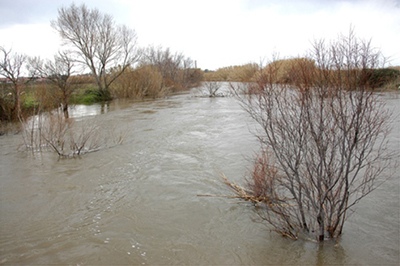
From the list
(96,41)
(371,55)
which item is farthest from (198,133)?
(96,41)

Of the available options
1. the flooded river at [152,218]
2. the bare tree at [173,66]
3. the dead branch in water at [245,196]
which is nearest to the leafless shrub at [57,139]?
the flooded river at [152,218]

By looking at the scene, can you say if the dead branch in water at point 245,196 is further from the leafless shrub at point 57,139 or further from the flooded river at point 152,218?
the leafless shrub at point 57,139

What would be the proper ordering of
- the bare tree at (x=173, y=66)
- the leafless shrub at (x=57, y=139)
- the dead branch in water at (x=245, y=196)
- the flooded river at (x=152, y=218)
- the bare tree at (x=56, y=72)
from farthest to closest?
the bare tree at (x=173, y=66)
the bare tree at (x=56, y=72)
the leafless shrub at (x=57, y=139)
the dead branch in water at (x=245, y=196)
the flooded river at (x=152, y=218)

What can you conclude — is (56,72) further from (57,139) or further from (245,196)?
(245,196)

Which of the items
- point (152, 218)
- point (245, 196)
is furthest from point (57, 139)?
point (245, 196)

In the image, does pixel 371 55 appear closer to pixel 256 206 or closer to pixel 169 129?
pixel 256 206

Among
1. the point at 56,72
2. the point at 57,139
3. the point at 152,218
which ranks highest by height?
the point at 56,72

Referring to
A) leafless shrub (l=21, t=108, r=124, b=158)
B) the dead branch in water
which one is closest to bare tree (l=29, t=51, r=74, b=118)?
leafless shrub (l=21, t=108, r=124, b=158)

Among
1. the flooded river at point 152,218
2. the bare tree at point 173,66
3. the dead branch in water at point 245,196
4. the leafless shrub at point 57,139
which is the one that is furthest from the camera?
the bare tree at point 173,66

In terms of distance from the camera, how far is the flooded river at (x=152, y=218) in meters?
3.64

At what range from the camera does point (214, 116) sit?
610 inches

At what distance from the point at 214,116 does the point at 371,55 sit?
12329 millimetres

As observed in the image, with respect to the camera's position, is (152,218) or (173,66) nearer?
(152,218)

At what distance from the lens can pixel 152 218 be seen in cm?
474
